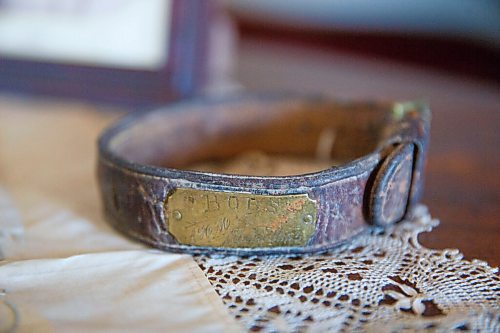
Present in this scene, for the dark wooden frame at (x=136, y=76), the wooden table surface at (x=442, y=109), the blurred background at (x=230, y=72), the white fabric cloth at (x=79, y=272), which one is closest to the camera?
the white fabric cloth at (x=79, y=272)

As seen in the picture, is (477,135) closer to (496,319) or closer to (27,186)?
(496,319)

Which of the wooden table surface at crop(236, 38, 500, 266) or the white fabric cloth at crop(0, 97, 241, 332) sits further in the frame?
the wooden table surface at crop(236, 38, 500, 266)

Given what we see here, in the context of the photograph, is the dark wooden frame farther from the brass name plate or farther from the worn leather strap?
A: the brass name plate

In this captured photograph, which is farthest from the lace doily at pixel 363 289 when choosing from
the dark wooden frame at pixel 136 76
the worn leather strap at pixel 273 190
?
the dark wooden frame at pixel 136 76

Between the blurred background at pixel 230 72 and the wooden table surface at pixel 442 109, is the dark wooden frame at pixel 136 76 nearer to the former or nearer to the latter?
the blurred background at pixel 230 72

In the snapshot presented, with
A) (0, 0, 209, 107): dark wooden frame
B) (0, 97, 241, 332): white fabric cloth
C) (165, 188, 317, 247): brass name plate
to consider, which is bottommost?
(0, 97, 241, 332): white fabric cloth

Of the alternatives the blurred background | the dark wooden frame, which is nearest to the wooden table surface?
the blurred background

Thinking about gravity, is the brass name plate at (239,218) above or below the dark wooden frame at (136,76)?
below
